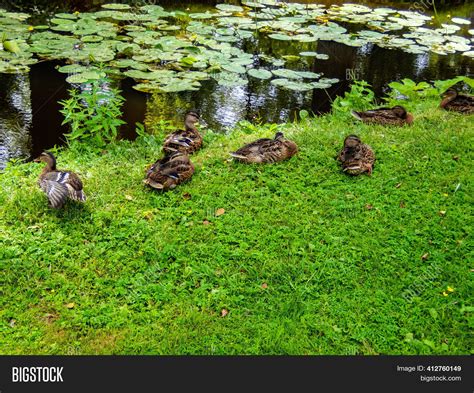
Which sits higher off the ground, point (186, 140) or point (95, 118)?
point (95, 118)

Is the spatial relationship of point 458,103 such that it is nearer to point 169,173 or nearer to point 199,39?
point 169,173

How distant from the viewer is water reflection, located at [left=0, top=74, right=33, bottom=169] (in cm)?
762

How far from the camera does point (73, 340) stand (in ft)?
13.0

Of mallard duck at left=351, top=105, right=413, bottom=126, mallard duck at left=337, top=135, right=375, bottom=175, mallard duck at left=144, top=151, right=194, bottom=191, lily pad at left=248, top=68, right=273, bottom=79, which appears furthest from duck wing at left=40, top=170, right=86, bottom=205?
lily pad at left=248, top=68, right=273, bottom=79

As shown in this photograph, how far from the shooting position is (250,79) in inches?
420

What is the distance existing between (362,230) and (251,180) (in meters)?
1.50

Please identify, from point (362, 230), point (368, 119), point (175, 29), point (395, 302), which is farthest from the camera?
point (175, 29)

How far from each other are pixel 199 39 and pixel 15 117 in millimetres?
4828

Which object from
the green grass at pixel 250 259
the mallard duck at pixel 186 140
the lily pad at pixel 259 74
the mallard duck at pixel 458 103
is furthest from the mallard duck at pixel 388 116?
the lily pad at pixel 259 74

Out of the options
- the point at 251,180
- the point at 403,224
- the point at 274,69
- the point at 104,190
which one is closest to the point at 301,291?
the point at 403,224

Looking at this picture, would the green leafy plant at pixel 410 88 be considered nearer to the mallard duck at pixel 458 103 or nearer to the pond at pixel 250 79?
the mallard duck at pixel 458 103

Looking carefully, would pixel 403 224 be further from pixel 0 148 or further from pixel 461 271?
pixel 0 148

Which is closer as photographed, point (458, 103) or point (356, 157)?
point (356, 157)

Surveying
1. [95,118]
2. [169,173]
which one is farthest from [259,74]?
[169,173]
